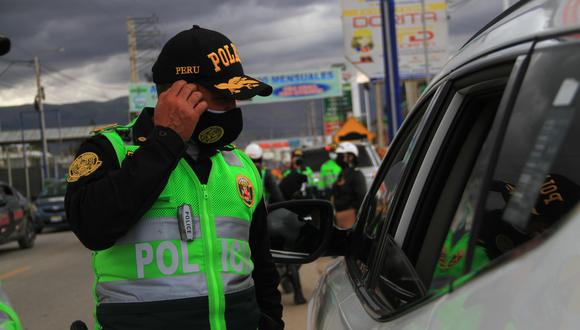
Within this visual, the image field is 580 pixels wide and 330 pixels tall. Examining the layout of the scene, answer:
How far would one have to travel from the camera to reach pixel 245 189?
244 cm

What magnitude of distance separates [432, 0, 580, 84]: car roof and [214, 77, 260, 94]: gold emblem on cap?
2.24 feet

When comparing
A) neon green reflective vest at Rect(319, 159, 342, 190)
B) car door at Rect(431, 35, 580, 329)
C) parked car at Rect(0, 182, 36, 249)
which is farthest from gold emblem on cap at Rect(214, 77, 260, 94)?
parked car at Rect(0, 182, 36, 249)

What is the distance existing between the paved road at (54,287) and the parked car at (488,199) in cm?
488

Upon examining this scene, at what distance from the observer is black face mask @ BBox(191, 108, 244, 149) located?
2357mm

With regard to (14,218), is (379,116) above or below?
above

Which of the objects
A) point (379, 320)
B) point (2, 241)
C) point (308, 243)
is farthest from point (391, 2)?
point (379, 320)

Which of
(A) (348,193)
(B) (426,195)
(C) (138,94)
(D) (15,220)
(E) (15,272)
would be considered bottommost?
(E) (15,272)

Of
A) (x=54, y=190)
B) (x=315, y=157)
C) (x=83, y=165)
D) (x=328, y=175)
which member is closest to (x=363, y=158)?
(x=328, y=175)

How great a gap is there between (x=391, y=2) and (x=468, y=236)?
12930 millimetres

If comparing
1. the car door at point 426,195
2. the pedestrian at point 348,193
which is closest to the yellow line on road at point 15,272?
the pedestrian at point 348,193

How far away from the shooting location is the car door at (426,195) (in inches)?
67.0

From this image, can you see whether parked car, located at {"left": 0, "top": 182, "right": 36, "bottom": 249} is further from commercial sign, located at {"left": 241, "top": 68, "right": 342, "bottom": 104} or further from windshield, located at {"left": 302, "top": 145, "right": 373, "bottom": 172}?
commercial sign, located at {"left": 241, "top": 68, "right": 342, "bottom": 104}

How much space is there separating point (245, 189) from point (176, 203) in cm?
27

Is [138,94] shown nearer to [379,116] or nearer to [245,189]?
[379,116]
